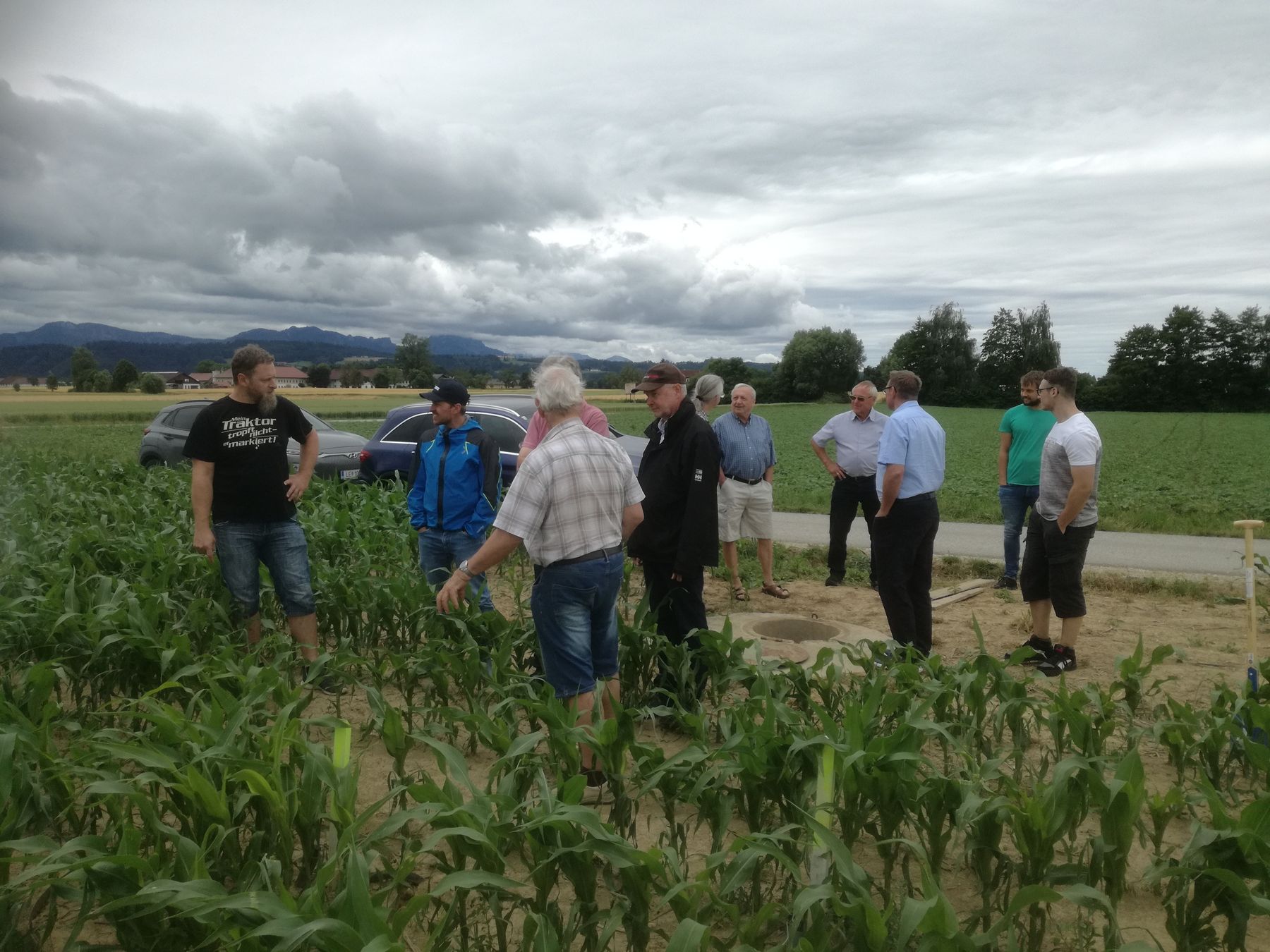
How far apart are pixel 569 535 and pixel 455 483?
183 centimetres

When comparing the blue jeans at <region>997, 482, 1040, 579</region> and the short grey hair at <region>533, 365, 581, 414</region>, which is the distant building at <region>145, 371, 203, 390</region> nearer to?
the blue jeans at <region>997, 482, 1040, 579</region>

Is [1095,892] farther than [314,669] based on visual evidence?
No

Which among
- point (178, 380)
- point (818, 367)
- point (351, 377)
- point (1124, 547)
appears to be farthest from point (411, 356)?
point (1124, 547)

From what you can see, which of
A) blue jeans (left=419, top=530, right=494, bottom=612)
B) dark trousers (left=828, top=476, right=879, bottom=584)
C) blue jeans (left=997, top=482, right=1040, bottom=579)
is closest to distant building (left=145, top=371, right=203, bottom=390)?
dark trousers (left=828, top=476, right=879, bottom=584)

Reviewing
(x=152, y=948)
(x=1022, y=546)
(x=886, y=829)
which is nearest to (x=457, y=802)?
(x=152, y=948)

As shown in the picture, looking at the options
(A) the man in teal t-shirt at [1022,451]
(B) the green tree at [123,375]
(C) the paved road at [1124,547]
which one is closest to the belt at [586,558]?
(A) the man in teal t-shirt at [1022,451]

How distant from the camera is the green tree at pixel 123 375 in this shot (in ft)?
65.9

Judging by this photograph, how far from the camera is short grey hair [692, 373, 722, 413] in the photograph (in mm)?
6457

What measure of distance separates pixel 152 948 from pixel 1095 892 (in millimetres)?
2390

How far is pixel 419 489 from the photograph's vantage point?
5.27m

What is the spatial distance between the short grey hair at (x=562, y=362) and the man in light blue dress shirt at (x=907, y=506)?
197 centimetres

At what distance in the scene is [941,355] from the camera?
269 ft

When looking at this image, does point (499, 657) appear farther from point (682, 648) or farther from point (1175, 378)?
point (1175, 378)

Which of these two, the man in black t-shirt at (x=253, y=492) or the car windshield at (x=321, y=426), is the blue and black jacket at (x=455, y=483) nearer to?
the man in black t-shirt at (x=253, y=492)
